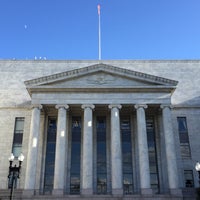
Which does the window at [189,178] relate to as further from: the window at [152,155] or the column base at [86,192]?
the column base at [86,192]

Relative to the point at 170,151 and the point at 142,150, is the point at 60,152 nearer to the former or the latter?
the point at 142,150

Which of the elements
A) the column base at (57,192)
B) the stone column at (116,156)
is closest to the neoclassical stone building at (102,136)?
the stone column at (116,156)

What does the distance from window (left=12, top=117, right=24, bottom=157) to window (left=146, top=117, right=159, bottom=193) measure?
15.9m

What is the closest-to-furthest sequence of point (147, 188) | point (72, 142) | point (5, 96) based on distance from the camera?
1. point (147, 188)
2. point (72, 142)
3. point (5, 96)

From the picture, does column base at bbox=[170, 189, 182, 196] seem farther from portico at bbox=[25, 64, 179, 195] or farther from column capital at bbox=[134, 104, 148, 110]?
column capital at bbox=[134, 104, 148, 110]

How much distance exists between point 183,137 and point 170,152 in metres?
6.33

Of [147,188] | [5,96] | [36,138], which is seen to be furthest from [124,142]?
[5,96]

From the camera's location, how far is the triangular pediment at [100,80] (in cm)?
3453

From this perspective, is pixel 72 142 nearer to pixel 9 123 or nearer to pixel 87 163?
pixel 87 163

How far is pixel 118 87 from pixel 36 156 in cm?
1188

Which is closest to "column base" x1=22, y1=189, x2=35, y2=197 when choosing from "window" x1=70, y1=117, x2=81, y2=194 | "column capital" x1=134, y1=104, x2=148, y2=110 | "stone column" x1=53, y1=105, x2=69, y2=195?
"stone column" x1=53, y1=105, x2=69, y2=195

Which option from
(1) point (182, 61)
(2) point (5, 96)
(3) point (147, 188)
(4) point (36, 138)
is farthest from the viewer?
(1) point (182, 61)

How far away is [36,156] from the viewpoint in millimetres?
31953

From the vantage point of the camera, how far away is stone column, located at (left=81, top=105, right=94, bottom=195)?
101 ft
